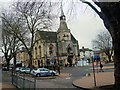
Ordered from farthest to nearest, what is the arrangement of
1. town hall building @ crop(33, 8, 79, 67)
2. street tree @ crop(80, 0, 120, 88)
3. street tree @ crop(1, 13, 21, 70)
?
town hall building @ crop(33, 8, 79, 67) → street tree @ crop(1, 13, 21, 70) → street tree @ crop(80, 0, 120, 88)

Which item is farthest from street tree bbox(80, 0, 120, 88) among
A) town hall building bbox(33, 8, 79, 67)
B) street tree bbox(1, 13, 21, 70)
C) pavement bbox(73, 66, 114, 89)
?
town hall building bbox(33, 8, 79, 67)

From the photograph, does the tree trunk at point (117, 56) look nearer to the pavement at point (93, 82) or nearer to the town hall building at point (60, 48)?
the pavement at point (93, 82)

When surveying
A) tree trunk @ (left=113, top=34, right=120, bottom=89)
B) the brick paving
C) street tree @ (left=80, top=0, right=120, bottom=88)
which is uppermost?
street tree @ (left=80, top=0, right=120, bottom=88)

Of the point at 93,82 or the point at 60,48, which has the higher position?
the point at 60,48

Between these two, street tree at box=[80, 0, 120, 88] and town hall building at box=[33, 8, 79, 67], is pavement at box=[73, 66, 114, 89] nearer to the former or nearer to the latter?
street tree at box=[80, 0, 120, 88]

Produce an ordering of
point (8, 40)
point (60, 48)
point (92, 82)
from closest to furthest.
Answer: point (92, 82) → point (8, 40) → point (60, 48)

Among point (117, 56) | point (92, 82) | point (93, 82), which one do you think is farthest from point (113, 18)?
point (92, 82)

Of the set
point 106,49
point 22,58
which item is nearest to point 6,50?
point 106,49

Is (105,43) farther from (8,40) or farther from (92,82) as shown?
(92,82)

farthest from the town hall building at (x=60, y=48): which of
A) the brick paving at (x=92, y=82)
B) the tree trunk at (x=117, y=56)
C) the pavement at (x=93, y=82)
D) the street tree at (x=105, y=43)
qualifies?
the tree trunk at (x=117, y=56)

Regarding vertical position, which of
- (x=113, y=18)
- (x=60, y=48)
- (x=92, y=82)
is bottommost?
(x=92, y=82)

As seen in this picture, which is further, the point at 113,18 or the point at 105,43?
the point at 105,43

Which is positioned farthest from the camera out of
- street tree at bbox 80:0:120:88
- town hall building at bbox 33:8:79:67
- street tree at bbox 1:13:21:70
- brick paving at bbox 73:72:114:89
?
town hall building at bbox 33:8:79:67

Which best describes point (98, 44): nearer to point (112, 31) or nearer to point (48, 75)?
point (48, 75)
